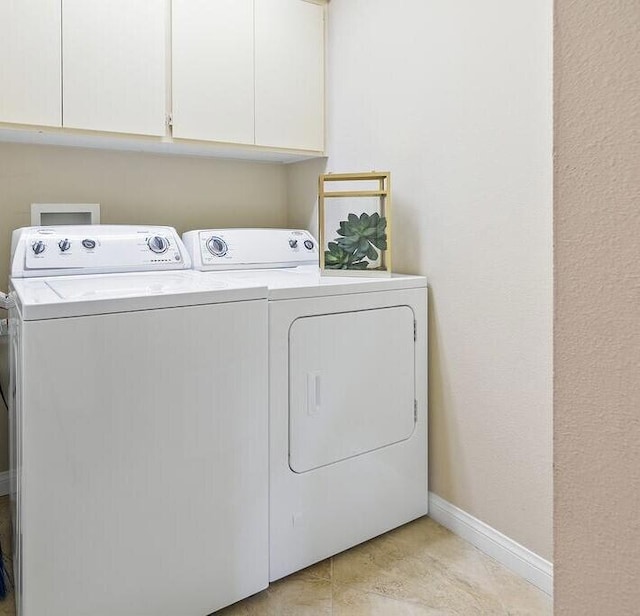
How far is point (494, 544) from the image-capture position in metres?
1.70

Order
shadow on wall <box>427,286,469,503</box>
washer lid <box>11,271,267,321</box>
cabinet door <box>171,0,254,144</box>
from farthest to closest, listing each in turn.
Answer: cabinet door <box>171,0,254,144</box> < shadow on wall <box>427,286,469,503</box> < washer lid <box>11,271,267,321</box>

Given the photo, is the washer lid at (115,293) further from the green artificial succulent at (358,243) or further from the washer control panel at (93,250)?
the green artificial succulent at (358,243)

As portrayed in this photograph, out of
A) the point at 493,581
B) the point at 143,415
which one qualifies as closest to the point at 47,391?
the point at 143,415

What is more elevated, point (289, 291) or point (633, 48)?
point (633, 48)

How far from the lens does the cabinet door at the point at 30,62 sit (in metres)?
1.67

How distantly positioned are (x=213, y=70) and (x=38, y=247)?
934 mm

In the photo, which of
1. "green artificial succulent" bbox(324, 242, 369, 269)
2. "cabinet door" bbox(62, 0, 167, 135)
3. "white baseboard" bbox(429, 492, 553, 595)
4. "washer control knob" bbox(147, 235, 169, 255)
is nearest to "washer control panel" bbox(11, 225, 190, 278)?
"washer control knob" bbox(147, 235, 169, 255)

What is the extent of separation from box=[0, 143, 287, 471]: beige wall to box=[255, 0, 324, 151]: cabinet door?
0.38 m

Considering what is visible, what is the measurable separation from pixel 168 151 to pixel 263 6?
0.70 meters

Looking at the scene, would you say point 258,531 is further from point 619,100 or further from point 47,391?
point 619,100

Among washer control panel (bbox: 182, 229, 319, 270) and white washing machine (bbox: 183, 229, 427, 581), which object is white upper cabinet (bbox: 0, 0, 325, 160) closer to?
washer control panel (bbox: 182, 229, 319, 270)

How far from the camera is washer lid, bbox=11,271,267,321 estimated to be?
3.82 ft

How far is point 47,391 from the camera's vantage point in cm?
116

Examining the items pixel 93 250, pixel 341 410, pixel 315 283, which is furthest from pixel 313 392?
pixel 93 250
